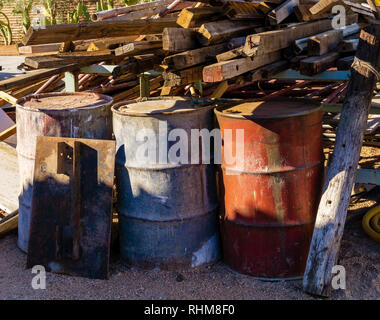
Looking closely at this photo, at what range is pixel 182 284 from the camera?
433 cm

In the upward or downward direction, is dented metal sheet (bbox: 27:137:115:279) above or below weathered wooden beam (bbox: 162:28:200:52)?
below

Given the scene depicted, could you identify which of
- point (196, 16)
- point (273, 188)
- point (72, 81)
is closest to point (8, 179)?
point (72, 81)

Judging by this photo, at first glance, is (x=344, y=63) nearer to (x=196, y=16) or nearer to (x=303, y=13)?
(x=303, y=13)

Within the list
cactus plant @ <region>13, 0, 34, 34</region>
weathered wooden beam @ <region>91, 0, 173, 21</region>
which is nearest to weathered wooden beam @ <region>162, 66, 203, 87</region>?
weathered wooden beam @ <region>91, 0, 173, 21</region>

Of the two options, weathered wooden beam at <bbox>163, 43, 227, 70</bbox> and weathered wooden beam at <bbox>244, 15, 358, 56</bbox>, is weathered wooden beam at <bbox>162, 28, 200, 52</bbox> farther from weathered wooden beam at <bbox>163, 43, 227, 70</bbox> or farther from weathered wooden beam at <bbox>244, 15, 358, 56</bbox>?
weathered wooden beam at <bbox>244, 15, 358, 56</bbox>

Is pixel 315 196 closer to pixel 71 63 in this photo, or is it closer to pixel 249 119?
pixel 249 119

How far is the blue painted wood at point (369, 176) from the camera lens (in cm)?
457

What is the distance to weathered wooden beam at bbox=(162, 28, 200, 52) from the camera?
12.9ft

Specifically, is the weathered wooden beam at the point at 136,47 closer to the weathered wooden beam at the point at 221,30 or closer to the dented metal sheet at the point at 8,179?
the weathered wooden beam at the point at 221,30

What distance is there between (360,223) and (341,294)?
149 centimetres

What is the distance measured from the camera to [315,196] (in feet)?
14.2

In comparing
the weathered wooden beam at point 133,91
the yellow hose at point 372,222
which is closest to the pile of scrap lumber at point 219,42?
the yellow hose at point 372,222

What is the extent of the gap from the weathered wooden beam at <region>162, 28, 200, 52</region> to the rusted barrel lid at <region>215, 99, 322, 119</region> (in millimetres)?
618

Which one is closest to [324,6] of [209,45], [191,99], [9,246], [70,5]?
[209,45]
